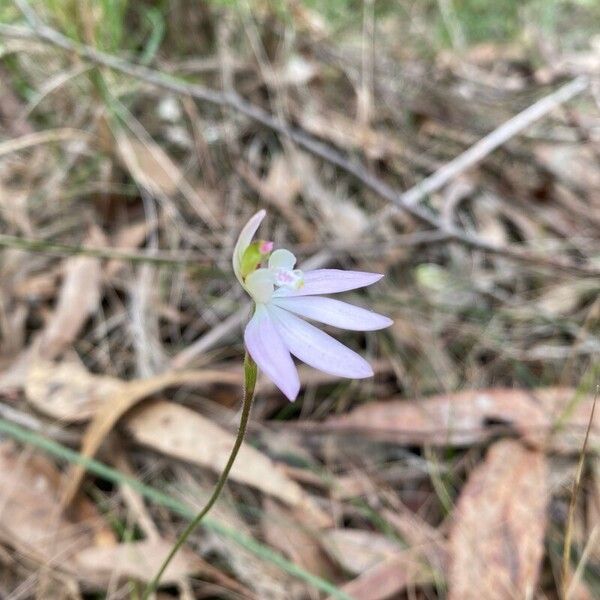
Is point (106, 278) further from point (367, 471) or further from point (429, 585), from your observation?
point (429, 585)

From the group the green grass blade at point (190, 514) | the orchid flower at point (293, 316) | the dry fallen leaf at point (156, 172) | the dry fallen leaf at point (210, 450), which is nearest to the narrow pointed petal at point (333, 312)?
the orchid flower at point (293, 316)

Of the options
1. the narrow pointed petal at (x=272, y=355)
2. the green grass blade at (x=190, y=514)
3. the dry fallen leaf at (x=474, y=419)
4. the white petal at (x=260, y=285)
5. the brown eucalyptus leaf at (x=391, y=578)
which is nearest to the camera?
the narrow pointed petal at (x=272, y=355)

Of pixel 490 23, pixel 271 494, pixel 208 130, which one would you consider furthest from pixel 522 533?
pixel 490 23

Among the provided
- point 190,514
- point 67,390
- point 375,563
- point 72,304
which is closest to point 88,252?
point 72,304

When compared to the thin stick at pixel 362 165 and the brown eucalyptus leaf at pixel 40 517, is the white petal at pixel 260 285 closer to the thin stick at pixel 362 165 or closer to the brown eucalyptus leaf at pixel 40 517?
the brown eucalyptus leaf at pixel 40 517

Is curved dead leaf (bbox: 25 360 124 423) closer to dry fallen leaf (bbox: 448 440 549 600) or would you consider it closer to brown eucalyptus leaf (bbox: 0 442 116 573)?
brown eucalyptus leaf (bbox: 0 442 116 573)

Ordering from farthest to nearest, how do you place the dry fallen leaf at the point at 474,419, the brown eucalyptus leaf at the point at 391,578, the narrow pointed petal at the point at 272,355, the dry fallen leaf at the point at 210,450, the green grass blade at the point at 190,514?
the dry fallen leaf at the point at 474,419 < the dry fallen leaf at the point at 210,450 < the brown eucalyptus leaf at the point at 391,578 < the green grass blade at the point at 190,514 < the narrow pointed petal at the point at 272,355
